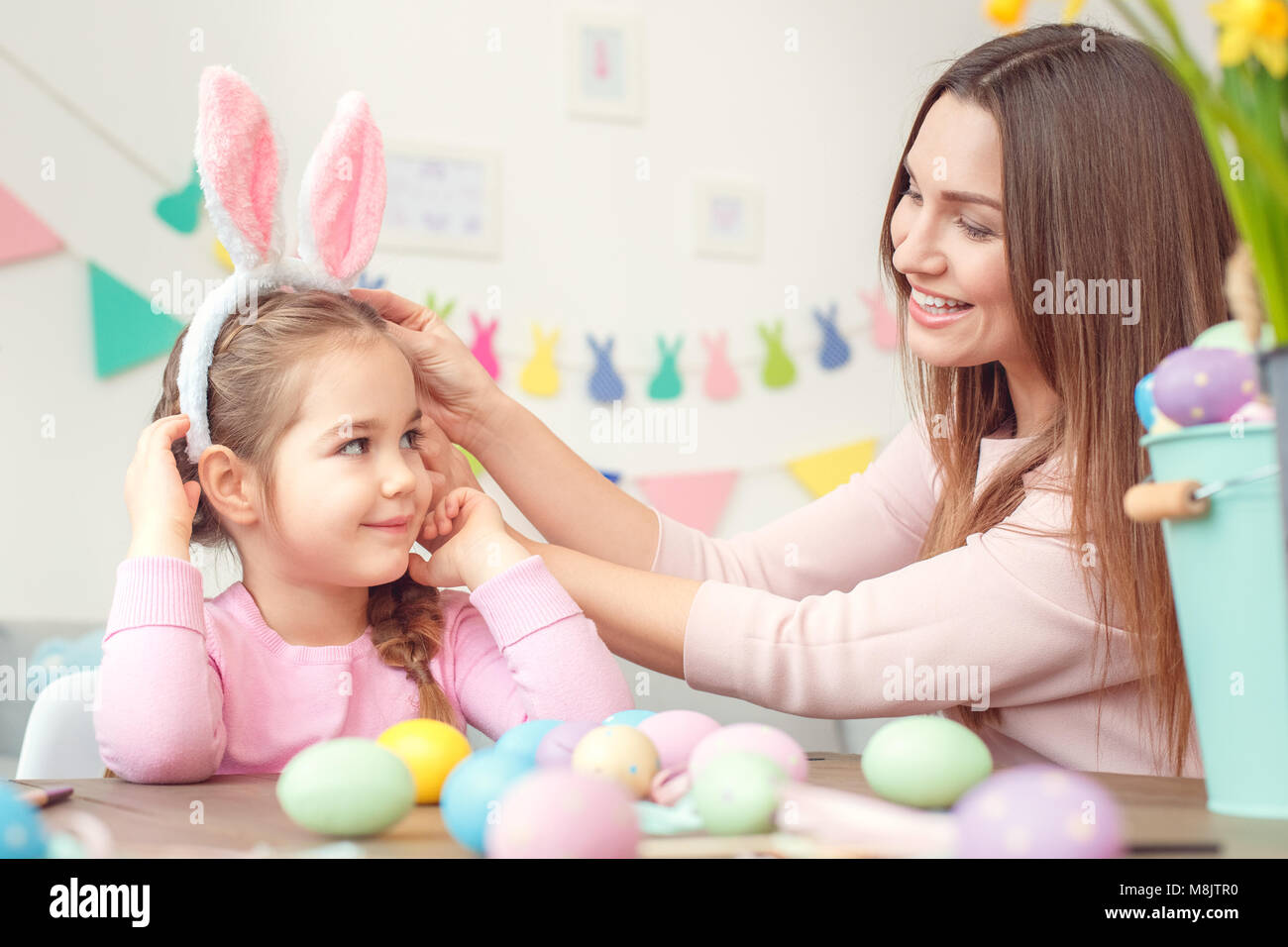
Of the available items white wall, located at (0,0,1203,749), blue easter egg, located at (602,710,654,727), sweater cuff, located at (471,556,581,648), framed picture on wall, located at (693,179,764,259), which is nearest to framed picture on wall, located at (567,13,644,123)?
white wall, located at (0,0,1203,749)

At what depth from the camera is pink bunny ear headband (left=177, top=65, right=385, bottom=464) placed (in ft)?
3.36

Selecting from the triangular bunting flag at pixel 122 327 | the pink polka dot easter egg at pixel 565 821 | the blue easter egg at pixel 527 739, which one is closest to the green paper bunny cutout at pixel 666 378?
the triangular bunting flag at pixel 122 327

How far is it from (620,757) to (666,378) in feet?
6.61

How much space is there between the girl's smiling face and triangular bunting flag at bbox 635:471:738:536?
1541 mm

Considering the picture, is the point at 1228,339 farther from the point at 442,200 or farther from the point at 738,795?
the point at 442,200

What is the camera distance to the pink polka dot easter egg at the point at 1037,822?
44 centimetres

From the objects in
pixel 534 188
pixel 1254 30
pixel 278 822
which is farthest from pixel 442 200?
A: pixel 1254 30

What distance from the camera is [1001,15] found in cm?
44

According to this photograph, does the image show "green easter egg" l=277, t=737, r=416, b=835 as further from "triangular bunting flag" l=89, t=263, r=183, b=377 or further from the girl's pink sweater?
"triangular bunting flag" l=89, t=263, r=183, b=377

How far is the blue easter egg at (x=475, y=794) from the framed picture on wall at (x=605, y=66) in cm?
221

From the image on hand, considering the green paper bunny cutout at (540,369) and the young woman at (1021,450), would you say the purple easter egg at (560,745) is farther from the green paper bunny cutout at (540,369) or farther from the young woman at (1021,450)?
the green paper bunny cutout at (540,369)

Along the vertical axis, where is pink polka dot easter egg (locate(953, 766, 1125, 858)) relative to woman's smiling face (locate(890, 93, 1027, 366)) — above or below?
below

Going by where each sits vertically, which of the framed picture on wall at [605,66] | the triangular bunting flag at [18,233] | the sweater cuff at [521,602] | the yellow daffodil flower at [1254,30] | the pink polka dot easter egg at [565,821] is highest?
the framed picture on wall at [605,66]
